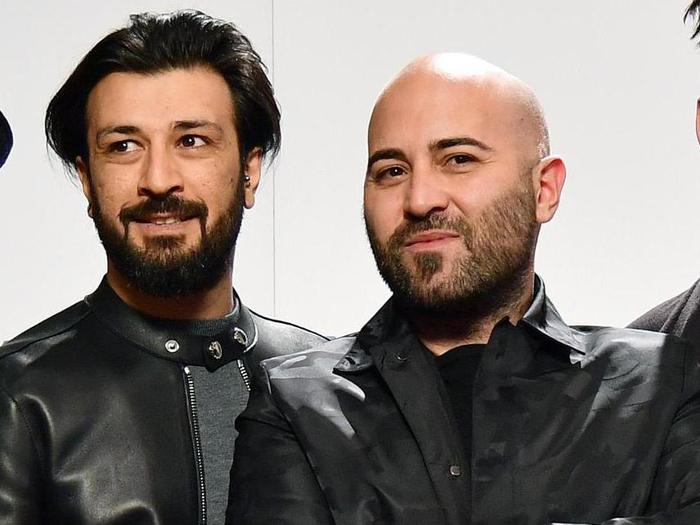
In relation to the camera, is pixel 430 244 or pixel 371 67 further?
pixel 371 67

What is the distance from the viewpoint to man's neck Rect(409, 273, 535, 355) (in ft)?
6.52

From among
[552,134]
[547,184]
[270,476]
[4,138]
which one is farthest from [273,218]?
[270,476]

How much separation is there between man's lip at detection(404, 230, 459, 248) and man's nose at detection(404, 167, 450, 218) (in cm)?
3

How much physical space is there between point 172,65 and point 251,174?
22cm

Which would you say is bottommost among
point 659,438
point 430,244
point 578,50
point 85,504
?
point 85,504

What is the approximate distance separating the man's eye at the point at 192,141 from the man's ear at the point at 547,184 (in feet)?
1.77

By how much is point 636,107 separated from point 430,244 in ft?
4.80

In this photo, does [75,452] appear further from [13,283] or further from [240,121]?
[13,283]

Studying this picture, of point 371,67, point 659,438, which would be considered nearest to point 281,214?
point 371,67

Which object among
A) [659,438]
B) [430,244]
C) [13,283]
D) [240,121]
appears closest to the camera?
[659,438]

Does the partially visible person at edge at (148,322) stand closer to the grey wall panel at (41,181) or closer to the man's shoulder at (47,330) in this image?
the man's shoulder at (47,330)

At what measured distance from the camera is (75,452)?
6.73 ft

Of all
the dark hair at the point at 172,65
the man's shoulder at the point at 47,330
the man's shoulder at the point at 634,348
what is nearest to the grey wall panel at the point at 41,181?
the dark hair at the point at 172,65

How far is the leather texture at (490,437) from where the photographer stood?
179 centimetres
